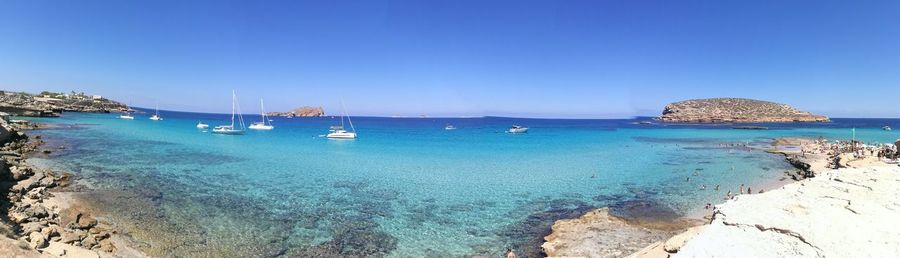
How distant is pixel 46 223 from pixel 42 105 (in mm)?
121038

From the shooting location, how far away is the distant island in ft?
552

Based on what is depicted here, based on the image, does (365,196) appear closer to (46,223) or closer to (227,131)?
(46,223)

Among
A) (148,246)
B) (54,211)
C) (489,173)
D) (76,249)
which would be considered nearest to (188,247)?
(148,246)

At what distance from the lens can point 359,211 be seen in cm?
2094

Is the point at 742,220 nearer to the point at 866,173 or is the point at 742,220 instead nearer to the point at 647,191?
the point at 866,173

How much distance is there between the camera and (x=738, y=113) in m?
172

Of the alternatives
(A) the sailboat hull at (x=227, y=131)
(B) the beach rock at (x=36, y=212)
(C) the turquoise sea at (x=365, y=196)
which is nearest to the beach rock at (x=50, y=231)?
(C) the turquoise sea at (x=365, y=196)

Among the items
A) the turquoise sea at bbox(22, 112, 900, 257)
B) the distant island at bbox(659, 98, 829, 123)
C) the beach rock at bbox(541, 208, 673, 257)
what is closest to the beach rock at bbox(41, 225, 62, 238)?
the turquoise sea at bbox(22, 112, 900, 257)

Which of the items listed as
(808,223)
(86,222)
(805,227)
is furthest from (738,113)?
(86,222)

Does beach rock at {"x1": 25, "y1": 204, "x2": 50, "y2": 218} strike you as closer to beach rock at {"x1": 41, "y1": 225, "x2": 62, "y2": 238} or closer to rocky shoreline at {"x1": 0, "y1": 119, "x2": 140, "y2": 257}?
rocky shoreline at {"x1": 0, "y1": 119, "x2": 140, "y2": 257}

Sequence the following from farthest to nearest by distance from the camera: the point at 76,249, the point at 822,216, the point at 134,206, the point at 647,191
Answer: the point at 647,191
the point at 134,206
the point at 76,249
the point at 822,216

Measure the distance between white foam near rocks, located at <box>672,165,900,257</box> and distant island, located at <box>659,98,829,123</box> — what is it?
183402 mm

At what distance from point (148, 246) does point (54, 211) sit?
6284 mm

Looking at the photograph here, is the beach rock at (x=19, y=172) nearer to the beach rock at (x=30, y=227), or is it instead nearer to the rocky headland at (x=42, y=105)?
the beach rock at (x=30, y=227)
